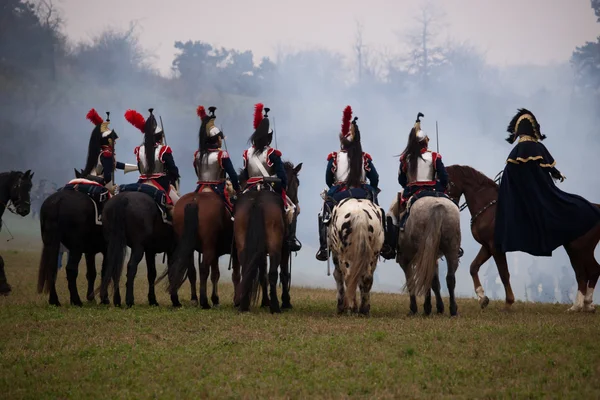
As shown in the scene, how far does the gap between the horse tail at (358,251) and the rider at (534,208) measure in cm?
307

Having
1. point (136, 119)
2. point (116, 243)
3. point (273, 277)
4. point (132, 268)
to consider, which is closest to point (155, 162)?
point (136, 119)

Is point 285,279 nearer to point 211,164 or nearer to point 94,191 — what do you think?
point 211,164

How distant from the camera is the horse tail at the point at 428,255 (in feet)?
49.0

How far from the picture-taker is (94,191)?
16.9 m

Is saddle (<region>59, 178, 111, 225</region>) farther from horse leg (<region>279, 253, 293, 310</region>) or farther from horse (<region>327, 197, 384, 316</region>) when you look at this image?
horse (<region>327, 197, 384, 316</region>)

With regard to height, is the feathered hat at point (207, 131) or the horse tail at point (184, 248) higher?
the feathered hat at point (207, 131)

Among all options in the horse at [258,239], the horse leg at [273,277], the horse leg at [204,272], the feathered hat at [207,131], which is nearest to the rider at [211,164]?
the feathered hat at [207,131]

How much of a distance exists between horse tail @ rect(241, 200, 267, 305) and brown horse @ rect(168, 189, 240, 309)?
121 cm

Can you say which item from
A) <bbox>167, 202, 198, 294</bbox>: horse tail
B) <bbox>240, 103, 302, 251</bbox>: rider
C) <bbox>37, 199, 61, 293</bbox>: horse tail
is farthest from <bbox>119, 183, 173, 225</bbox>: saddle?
<bbox>240, 103, 302, 251</bbox>: rider

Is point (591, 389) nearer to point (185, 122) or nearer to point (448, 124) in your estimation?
point (448, 124)

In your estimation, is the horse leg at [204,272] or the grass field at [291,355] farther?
the horse leg at [204,272]

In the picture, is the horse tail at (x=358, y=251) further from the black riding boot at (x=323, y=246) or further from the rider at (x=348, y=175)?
the black riding boot at (x=323, y=246)

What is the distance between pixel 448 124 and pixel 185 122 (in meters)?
19.7

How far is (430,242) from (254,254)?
311cm
